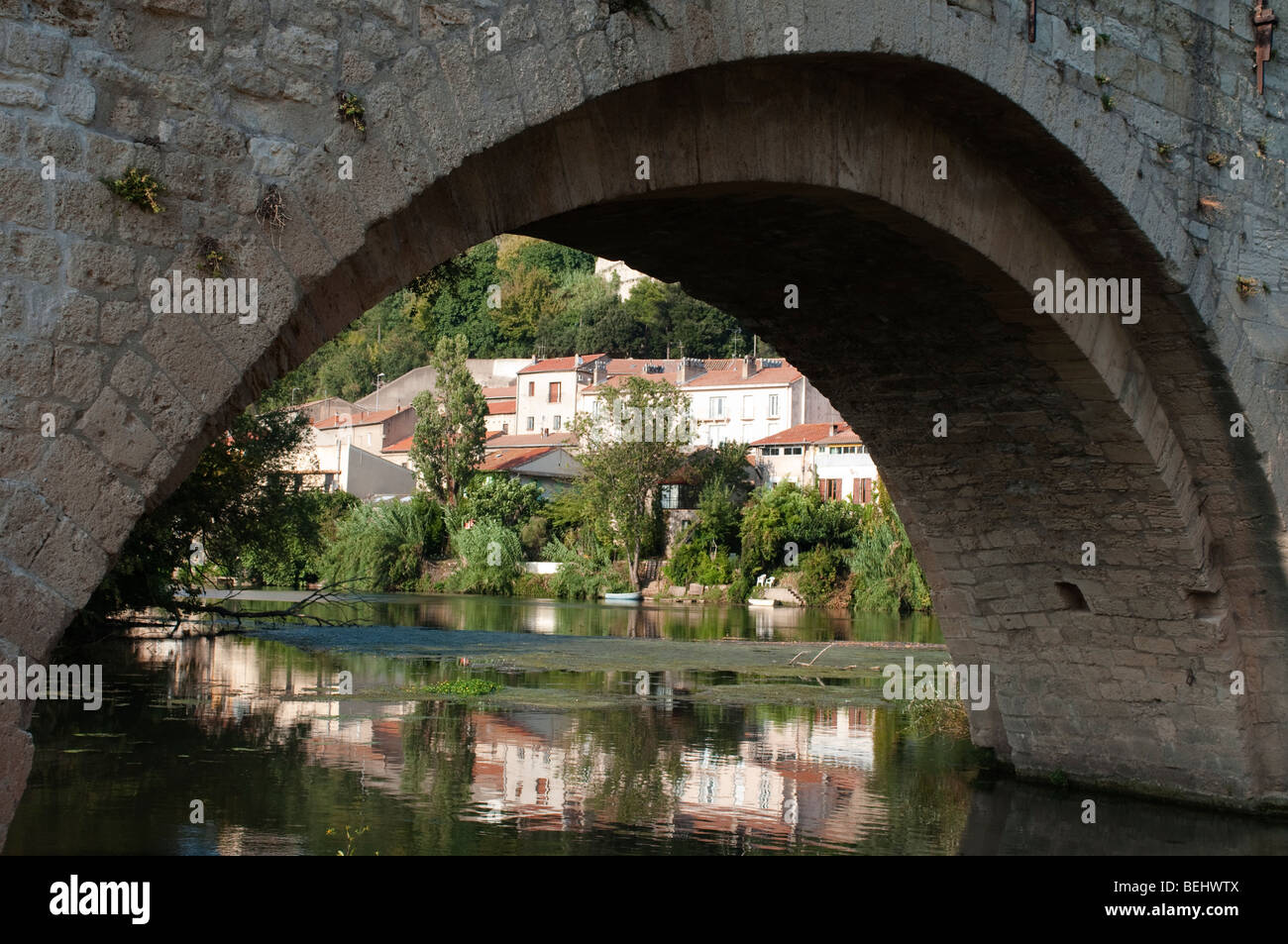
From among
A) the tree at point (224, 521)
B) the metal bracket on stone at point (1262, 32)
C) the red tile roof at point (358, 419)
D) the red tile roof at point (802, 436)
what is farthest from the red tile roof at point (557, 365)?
the metal bracket on stone at point (1262, 32)

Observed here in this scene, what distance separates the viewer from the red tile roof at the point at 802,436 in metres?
40.6

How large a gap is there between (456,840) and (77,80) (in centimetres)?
445

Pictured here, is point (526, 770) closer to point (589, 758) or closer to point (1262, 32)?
point (589, 758)

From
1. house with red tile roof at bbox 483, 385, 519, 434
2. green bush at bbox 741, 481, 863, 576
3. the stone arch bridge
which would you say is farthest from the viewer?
house with red tile roof at bbox 483, 385, 519, 434

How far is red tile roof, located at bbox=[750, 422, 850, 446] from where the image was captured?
40.6 meters

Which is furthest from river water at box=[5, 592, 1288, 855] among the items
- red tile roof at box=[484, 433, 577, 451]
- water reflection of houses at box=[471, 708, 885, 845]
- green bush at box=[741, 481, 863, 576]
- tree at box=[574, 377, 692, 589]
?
red tile roof at box=[484, 433, 577, 451]

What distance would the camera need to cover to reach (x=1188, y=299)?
24.4ft

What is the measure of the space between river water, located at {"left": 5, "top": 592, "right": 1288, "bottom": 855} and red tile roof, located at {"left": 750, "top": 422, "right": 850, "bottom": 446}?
81.3 ft

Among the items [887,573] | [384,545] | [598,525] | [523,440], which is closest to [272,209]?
[887,573]

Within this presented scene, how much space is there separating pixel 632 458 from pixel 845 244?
1197 inches

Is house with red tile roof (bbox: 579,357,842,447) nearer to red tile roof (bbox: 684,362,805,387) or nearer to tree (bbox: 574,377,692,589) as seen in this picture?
red tile roof (bbox: 684,362,805,387)
